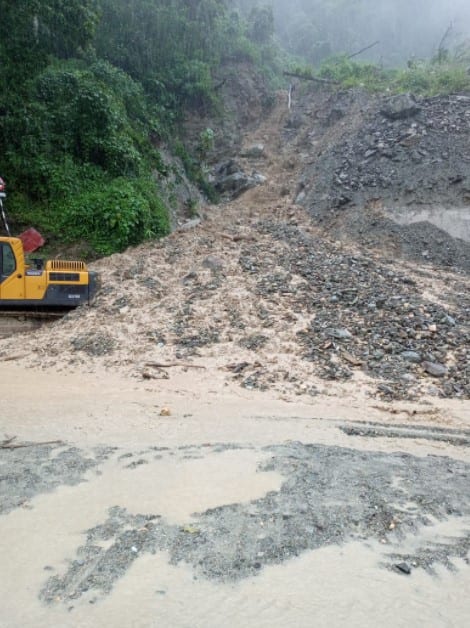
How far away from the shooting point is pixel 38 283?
30.1 ft

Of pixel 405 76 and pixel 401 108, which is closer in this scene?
pixel 401 108

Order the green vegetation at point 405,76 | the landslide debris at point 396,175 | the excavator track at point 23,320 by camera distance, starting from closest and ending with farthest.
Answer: the excavator track at point 23,320
the landslide debris at point 396,175
the green vegetation at point 405,76

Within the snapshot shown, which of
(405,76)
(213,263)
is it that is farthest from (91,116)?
(405,76)

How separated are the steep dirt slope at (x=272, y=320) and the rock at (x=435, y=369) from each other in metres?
0.02

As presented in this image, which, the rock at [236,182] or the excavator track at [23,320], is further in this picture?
the rock at [236,182]

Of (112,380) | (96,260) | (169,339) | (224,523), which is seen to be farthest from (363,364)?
(96,260)

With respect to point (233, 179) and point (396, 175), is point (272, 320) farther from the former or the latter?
point (233, 179)

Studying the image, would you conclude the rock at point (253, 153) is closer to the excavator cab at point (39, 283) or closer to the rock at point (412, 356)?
the excavator cab at point (39, 283)

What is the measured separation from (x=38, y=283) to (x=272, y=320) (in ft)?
14.7

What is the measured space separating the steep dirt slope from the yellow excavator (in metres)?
0.36

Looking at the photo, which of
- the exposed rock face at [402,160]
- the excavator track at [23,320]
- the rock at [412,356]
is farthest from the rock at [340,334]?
the exposed rock face at [402,160]

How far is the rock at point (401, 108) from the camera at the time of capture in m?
15.6

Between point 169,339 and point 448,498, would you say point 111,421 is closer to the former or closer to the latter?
point 169,339

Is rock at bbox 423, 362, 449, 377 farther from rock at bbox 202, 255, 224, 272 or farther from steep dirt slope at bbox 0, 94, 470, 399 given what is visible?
rock at bbox 202, 255, 224, 272
